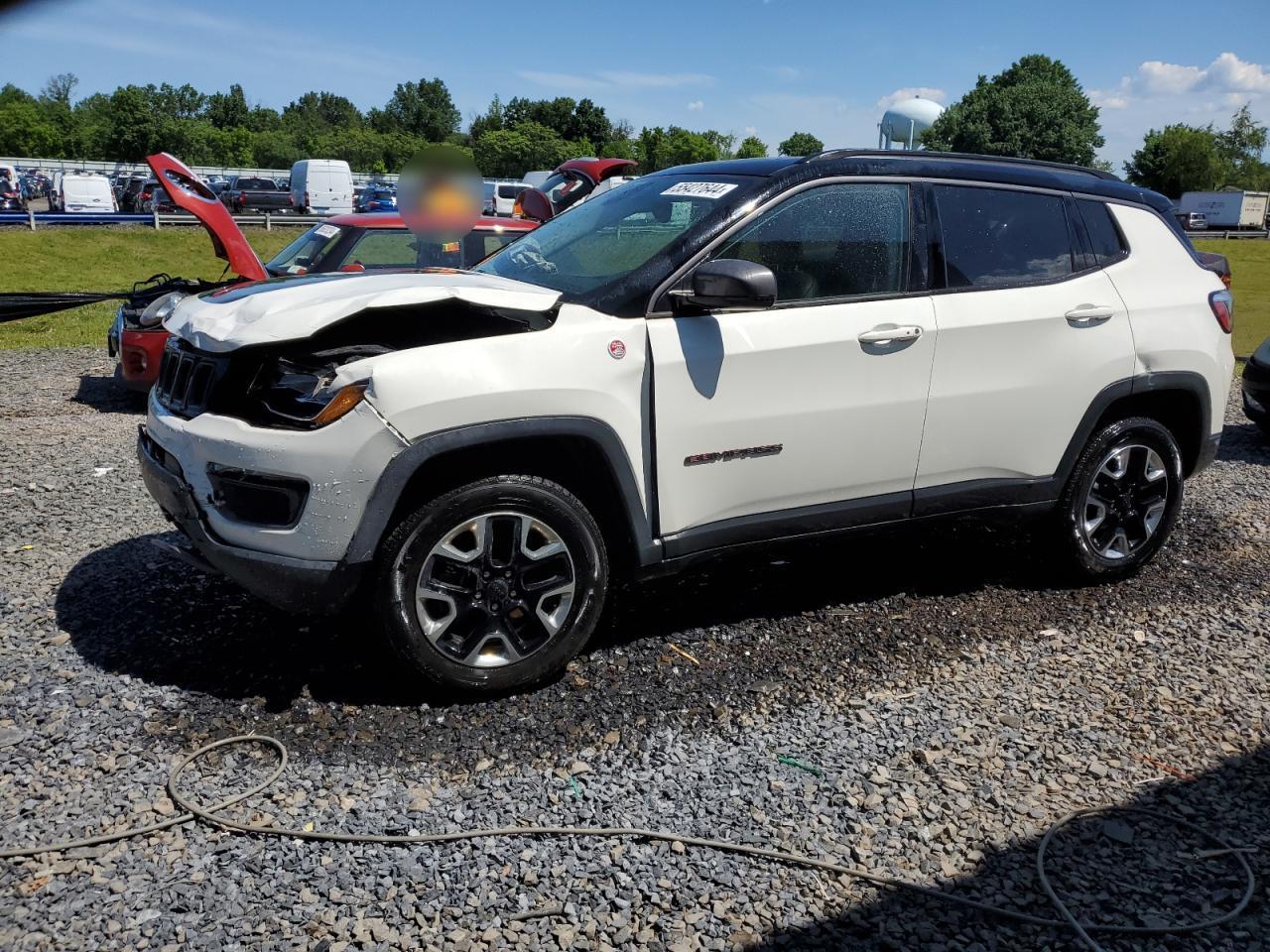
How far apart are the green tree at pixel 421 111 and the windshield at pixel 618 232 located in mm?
104206

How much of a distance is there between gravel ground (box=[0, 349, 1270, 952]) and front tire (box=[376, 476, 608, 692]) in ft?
0.61

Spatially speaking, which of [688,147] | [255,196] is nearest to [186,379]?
[255,196]

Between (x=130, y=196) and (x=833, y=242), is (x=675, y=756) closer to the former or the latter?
(x=833, y=242)

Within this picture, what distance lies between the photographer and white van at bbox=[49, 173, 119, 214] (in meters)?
38.2

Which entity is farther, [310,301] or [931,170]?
[931,170]

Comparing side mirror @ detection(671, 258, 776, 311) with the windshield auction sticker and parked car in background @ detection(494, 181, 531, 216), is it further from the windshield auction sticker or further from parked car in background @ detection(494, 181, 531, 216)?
parked car in background @ detection(494, 181, 531, 216)

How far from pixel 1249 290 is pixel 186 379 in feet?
98.1

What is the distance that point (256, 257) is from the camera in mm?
8836

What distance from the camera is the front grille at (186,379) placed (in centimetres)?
359

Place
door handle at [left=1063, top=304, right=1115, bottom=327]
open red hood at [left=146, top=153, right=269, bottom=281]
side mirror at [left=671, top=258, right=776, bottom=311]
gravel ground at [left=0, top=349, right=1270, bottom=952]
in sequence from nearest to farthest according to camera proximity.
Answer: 1. gravel ground at [left=0, top=349, right=1270, bottom=952]
2. side mirror at [left=671, top=258, right=776, bottom=311]
3. door handle at [left=1063, top=304, right=1115, bottom=327]
4. open red hood at [left=146, top=153, right=269, bottom=281]

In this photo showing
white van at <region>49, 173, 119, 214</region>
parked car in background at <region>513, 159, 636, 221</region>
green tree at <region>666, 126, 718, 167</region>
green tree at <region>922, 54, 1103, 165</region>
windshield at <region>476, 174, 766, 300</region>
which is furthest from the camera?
green tree at <region>666, 126, 718, 167</region>

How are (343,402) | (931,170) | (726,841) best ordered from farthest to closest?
(931,170) < (343,402) < (726,841)

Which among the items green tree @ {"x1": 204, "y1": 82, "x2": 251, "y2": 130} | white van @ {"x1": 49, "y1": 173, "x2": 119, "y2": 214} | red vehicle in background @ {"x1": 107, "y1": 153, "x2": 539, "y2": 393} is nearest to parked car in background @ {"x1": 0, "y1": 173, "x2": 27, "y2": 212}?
white van @ {"x1": 49, "y1": 173, "x2": 119, "y2": 214}

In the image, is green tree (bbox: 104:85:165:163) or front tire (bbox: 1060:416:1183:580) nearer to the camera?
front tire (bbox: 1060:416:1183:580)
